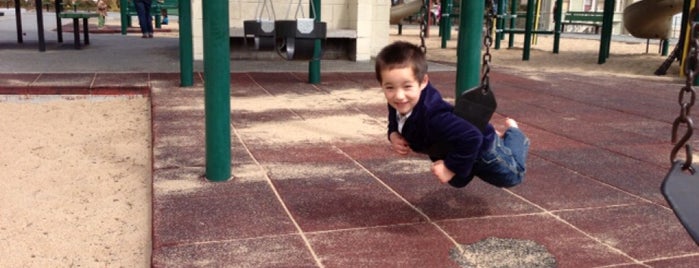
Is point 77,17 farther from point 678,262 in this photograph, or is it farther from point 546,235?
point 678,262

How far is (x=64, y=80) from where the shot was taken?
21.8 feet

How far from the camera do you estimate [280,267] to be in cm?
225

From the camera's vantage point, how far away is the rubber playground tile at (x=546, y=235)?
235 centimetres

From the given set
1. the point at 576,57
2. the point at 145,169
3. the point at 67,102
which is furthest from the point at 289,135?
the point at 576,57

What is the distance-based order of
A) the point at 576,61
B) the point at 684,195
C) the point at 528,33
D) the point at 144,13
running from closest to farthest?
the point at 684,195
the point at 576,61
the point at 528,33
the point at 144,13

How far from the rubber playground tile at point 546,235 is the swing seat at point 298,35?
6.70 ft

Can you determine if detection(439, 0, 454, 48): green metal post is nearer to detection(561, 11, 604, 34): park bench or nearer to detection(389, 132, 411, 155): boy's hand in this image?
detection(561, 11, 604, 34): park bench

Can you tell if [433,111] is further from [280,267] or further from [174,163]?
[174,163]

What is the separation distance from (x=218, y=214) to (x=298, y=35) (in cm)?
186

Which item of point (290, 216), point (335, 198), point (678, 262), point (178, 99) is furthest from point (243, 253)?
point (178, 99)

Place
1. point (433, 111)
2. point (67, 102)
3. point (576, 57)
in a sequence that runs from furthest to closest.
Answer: point (576, 57) < point (67, 102) < point (433, 111)

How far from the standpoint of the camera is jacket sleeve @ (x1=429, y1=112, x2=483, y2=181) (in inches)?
100

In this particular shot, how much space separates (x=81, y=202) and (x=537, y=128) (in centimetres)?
311

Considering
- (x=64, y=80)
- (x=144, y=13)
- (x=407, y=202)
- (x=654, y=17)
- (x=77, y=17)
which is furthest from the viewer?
(x=144, y=13)
